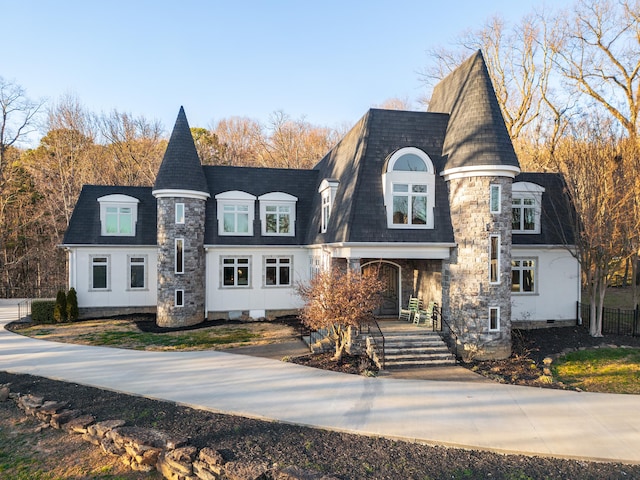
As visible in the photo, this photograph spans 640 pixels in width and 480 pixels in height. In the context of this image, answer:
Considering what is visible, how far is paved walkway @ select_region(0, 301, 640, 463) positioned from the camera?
6520 millimetres

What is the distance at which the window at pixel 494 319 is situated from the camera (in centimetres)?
1148

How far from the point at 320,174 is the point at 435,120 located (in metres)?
6.74

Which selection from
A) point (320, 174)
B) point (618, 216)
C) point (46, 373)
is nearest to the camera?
point (46, 373)

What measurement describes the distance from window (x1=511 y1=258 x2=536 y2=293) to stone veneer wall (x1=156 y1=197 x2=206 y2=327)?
12.6 metres

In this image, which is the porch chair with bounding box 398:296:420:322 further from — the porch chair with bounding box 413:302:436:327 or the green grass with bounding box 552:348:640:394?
the green grass with bounding box 552:348:640:394


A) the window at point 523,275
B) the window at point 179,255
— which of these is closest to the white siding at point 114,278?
the window at point 179,255

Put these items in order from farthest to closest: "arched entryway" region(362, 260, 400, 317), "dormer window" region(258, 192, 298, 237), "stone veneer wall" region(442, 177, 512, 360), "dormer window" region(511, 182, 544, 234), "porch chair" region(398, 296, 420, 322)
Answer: "dormer window" region(258, 192, 298, 237) < "dormer window" region(511, 182, 544, 234) < "arched entryway" region(362, 260, 400, 317) < "porch chair" region(398, 296, 420, 322) < "stone veneer wall" region(442, 177, 512, 360)

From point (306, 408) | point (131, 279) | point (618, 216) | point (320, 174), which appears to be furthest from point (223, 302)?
point (618, 216)

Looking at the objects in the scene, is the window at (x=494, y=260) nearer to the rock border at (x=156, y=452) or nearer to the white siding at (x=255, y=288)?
the white siding at (x=255, y=288)

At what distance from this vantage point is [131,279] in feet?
58.9

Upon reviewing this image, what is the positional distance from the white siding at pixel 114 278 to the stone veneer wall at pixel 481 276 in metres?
13.2

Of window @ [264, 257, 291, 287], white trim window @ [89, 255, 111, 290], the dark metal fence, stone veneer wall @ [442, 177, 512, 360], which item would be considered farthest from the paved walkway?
the dark metal fence

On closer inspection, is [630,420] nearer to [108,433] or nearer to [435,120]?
[108,433]

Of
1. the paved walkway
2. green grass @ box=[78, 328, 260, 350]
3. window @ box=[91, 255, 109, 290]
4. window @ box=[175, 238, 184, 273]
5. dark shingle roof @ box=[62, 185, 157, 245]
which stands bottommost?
green grass @ box=[78, 328, 260, 350]
